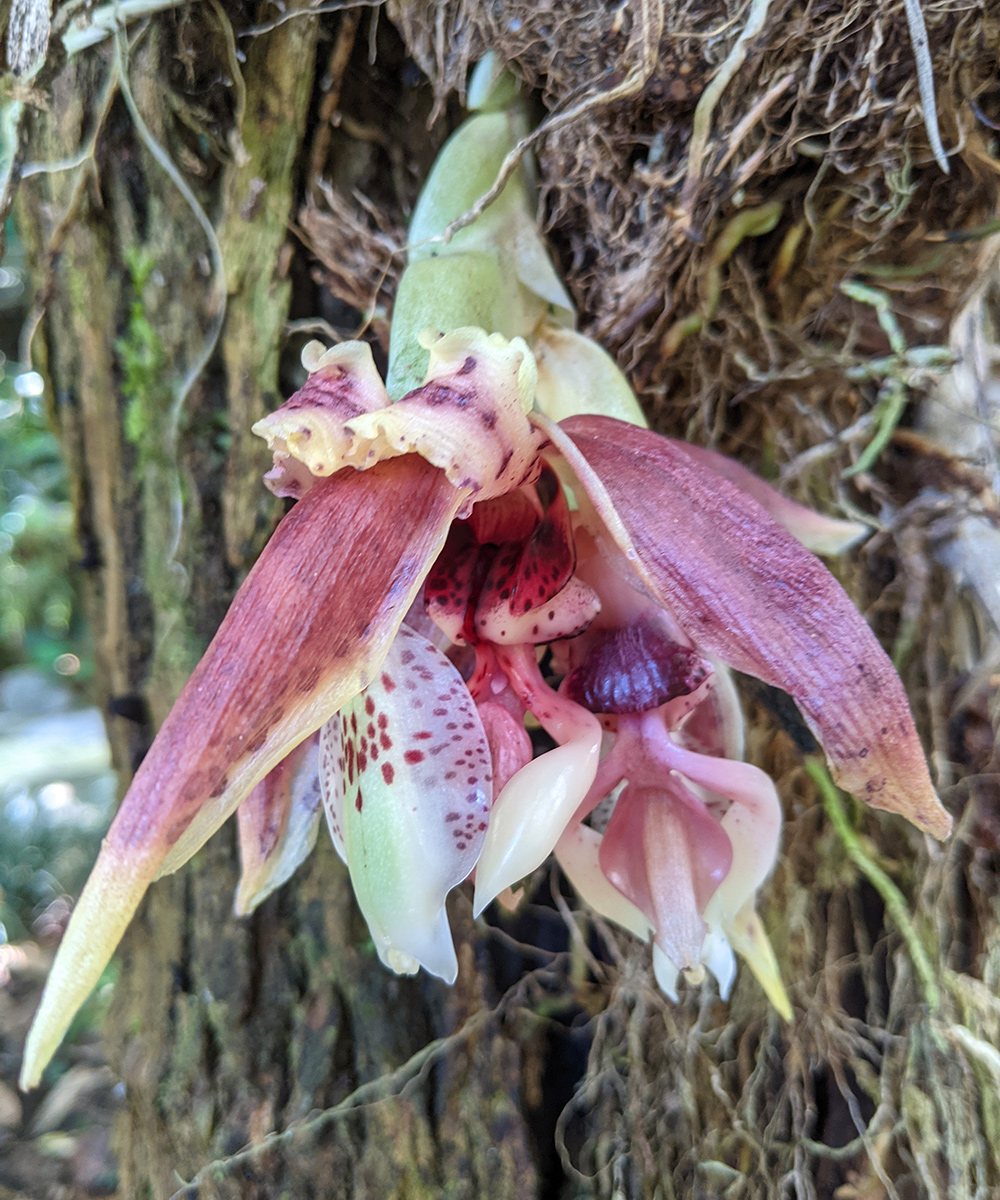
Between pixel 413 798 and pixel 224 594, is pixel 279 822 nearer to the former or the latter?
pixel 413 798

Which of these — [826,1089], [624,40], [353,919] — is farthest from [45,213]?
[826,1089]

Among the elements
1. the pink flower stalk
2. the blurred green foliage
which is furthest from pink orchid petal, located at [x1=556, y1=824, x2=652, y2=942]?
the blurred green foliage

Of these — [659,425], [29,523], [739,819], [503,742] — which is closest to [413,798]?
[503,742]

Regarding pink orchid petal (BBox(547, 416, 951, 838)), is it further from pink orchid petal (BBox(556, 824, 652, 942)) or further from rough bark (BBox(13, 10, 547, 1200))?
rough bark (BBox(13, 10, 547, 1200))

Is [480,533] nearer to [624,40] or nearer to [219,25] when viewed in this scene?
[624,40]

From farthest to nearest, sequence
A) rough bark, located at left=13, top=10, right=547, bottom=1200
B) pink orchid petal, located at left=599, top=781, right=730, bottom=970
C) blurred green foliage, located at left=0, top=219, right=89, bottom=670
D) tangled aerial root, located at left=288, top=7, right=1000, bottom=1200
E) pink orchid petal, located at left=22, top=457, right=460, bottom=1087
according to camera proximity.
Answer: blurred green foliage, located at left=0, top=219, right=89, bottom=670, rough bark, located at left=13, top=10, right=547, bottom=1200, tangled aerial root, located at left=288, top=7, right=1000, bottom=1200, pink orchid petal, located at left=599, top=781, right=730, bottom=970, pink orchid petal, located at left=22, top=457, right=460, bottom=1087

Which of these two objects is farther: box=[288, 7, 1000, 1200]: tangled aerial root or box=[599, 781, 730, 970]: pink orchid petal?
box=[288, 7, 1000, 1200]: tangled aerial root

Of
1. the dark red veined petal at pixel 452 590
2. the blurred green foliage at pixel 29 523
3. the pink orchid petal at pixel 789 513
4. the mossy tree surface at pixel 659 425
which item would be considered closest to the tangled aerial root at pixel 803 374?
the mossy tree surface at pixel 659 425
